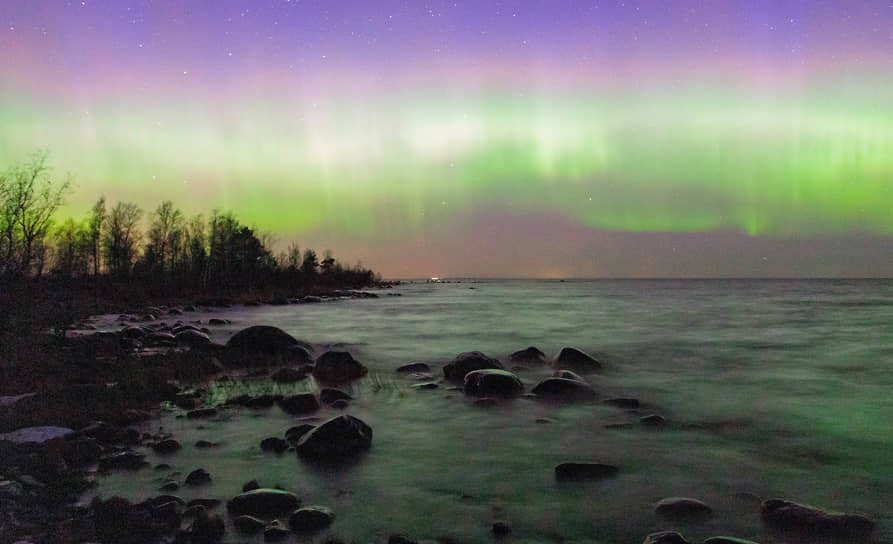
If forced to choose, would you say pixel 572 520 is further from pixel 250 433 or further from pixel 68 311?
pixel 68 311

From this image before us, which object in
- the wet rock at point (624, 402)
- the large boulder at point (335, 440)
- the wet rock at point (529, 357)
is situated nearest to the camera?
the large boulder at point (335, 440)

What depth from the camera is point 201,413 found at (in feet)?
32.0

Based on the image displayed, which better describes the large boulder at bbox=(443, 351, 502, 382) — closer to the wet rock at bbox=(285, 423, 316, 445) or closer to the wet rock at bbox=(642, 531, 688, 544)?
the wet rock at bbox=(285, 423, 316, 445)

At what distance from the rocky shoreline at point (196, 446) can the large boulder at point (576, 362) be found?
2.79 feet

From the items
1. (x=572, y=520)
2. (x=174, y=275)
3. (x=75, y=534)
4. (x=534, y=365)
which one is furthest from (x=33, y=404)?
(x=174, y=275)

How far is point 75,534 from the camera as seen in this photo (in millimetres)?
4824

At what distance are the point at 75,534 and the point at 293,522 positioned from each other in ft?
6.14

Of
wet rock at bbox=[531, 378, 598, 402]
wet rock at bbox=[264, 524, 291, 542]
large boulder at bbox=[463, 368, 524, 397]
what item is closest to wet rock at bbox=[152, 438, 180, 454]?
wet rock at bbox=[264, 524, 291, 542]

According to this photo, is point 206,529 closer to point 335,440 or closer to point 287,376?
point 335,440

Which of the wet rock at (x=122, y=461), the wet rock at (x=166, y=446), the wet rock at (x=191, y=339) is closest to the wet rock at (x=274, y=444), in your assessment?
the wet rock at (x=166, y=446)

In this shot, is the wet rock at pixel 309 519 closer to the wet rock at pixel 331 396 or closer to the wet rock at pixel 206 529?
the wet rock at pixel 206 529

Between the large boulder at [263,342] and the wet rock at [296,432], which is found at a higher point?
the large boulder at [263,342]

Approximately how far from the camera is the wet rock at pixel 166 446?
766cm

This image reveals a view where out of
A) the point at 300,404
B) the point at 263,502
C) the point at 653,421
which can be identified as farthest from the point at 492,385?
the point at 263,502
